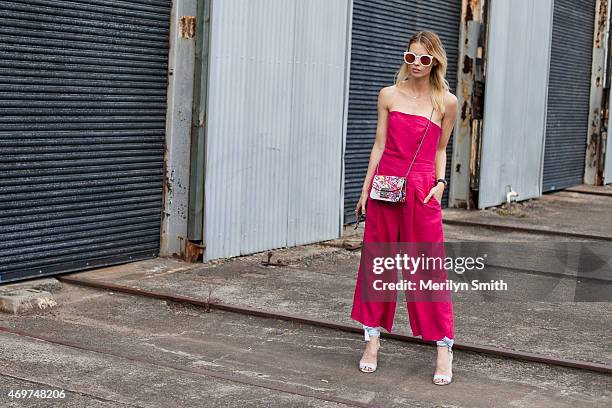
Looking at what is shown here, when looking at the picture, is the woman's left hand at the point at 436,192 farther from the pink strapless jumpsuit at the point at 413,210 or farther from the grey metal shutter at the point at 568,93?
the grey metal shutter at the point at 568,93

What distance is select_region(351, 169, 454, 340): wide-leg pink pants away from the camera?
19.1 feet

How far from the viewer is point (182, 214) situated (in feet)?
29.1

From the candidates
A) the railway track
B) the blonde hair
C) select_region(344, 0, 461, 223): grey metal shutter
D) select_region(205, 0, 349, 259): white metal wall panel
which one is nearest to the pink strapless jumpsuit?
the blonde hair

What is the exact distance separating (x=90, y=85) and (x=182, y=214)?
1.44 meters

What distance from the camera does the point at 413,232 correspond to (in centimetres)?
583

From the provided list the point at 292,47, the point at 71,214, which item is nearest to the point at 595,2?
the point at 292,47

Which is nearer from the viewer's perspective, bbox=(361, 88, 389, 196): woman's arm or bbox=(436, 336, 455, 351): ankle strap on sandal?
bbox=(436, 336, 455, 351): ankle strap on sandal

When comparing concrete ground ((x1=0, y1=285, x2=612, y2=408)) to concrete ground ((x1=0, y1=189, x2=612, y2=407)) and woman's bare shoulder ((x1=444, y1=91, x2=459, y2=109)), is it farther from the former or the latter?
woman's bare shoulder ((x1=444, y1=91, x2=459, y2=109))

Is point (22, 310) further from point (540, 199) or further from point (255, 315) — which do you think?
point (540, 199)

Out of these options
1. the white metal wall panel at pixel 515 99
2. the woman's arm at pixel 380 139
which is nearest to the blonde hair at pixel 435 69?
→ the woman's arm at pixel 380 139

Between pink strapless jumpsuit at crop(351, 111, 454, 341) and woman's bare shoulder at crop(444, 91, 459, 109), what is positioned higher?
woman's bare shoulder at crop(444, 91, 459, 109)

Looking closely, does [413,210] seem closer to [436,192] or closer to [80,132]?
[436,192]

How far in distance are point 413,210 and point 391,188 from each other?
0.18 meters

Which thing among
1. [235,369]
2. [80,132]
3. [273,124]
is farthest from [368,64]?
[235,369]
